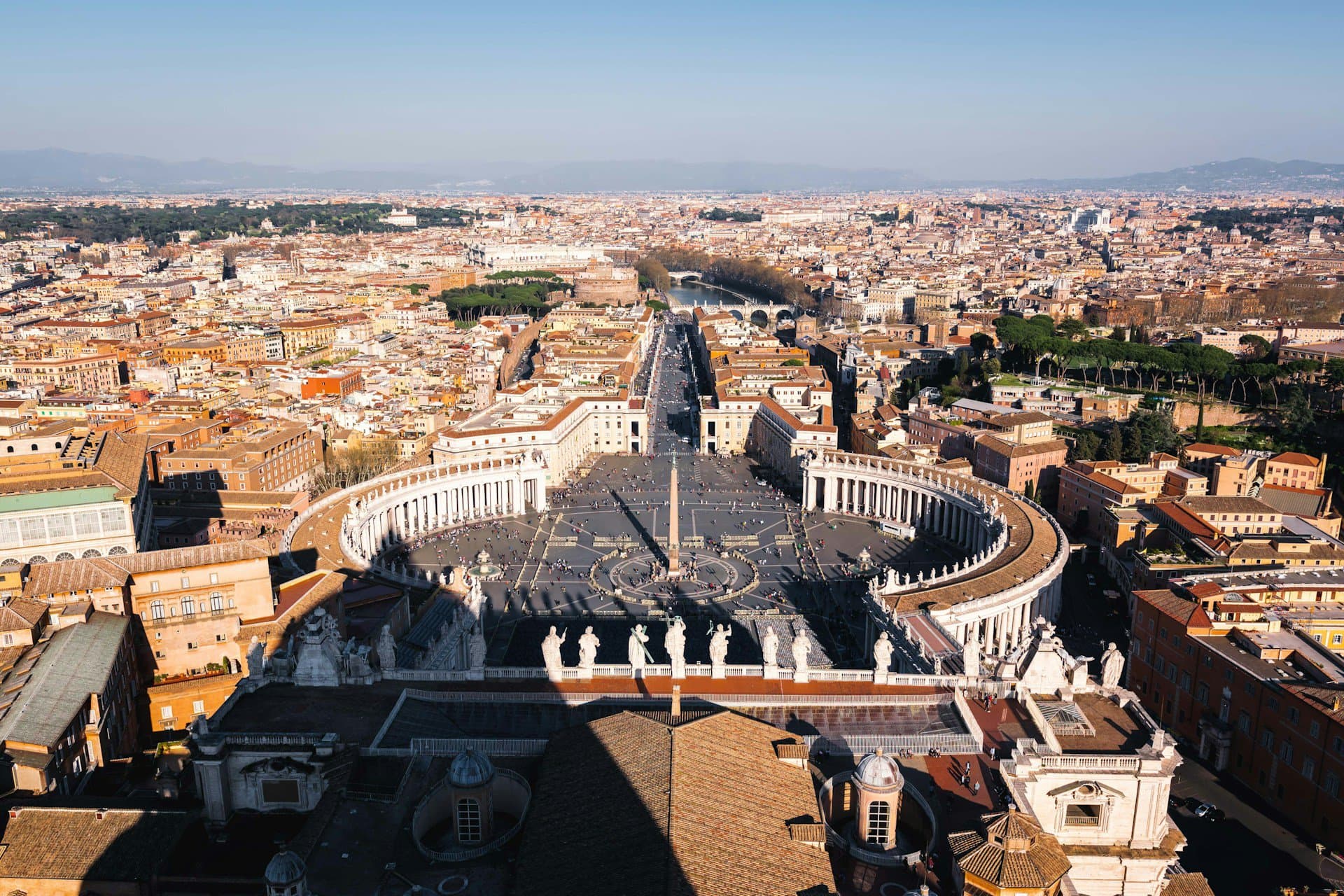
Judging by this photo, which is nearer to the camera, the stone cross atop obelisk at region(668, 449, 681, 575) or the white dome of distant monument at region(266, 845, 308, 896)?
the white dome of distant monument at region(266, 845, 308, 896)

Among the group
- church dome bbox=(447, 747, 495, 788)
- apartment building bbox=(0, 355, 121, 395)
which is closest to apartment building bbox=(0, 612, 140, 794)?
church dome bbox=(447, 747, 495, 788)

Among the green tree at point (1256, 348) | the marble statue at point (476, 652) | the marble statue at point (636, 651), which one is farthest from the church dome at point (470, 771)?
the green tree at point (1256, 348)

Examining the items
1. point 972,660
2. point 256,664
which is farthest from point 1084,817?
point 256,664

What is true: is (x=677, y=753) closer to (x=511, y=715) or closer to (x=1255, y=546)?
(x=511, y=715)

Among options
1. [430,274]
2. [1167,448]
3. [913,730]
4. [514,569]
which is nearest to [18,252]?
[430,274]

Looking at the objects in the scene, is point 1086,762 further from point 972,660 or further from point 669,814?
point 669,814

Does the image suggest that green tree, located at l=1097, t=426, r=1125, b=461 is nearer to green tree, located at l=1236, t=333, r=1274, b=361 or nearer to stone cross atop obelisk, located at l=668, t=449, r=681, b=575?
green tree, located at l=1236, t=333, r=1274, b=361
